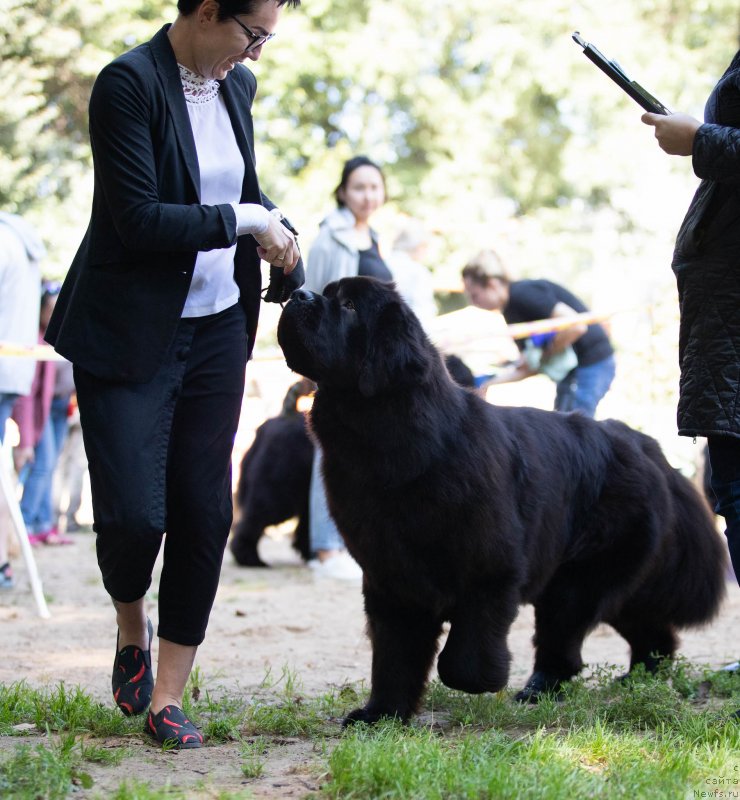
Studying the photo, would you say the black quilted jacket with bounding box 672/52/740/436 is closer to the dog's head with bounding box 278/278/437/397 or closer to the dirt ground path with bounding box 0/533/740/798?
the dog's head with bounding box 278/278/437/397

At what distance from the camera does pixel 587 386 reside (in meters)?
7.48

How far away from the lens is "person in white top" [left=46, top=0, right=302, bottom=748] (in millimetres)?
2957

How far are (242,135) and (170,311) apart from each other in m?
0.66

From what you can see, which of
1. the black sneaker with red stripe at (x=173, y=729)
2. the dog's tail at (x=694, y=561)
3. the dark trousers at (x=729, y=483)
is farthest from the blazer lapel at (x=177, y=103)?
the dog's tail at (x=694, y=561)

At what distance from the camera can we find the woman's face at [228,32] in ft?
9.91

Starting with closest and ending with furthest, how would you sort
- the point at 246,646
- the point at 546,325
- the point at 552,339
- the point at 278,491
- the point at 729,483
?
the point at 729,483
the point at 246,646
the point at 546,325
the point at 552,339
the point at 278,491

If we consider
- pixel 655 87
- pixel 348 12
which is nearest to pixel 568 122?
pixel 655 87

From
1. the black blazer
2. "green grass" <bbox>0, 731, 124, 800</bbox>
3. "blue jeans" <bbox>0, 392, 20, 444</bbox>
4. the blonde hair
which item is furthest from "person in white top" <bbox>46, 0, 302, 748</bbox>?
the blonde hair

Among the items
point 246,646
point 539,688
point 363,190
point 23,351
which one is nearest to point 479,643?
point 539,688

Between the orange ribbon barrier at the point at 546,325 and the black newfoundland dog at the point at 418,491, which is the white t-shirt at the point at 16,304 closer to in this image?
the orange ribbon barrier at the point at 546,325

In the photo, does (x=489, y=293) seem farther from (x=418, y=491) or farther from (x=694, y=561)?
(x=418, y=491)

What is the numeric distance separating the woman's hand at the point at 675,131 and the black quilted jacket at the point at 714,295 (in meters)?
0.04

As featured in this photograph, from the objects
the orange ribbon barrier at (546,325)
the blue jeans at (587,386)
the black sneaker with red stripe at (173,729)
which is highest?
the orange ribbon barrier at (546,325)

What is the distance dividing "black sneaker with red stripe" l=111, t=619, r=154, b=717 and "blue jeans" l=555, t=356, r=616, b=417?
182 inches
